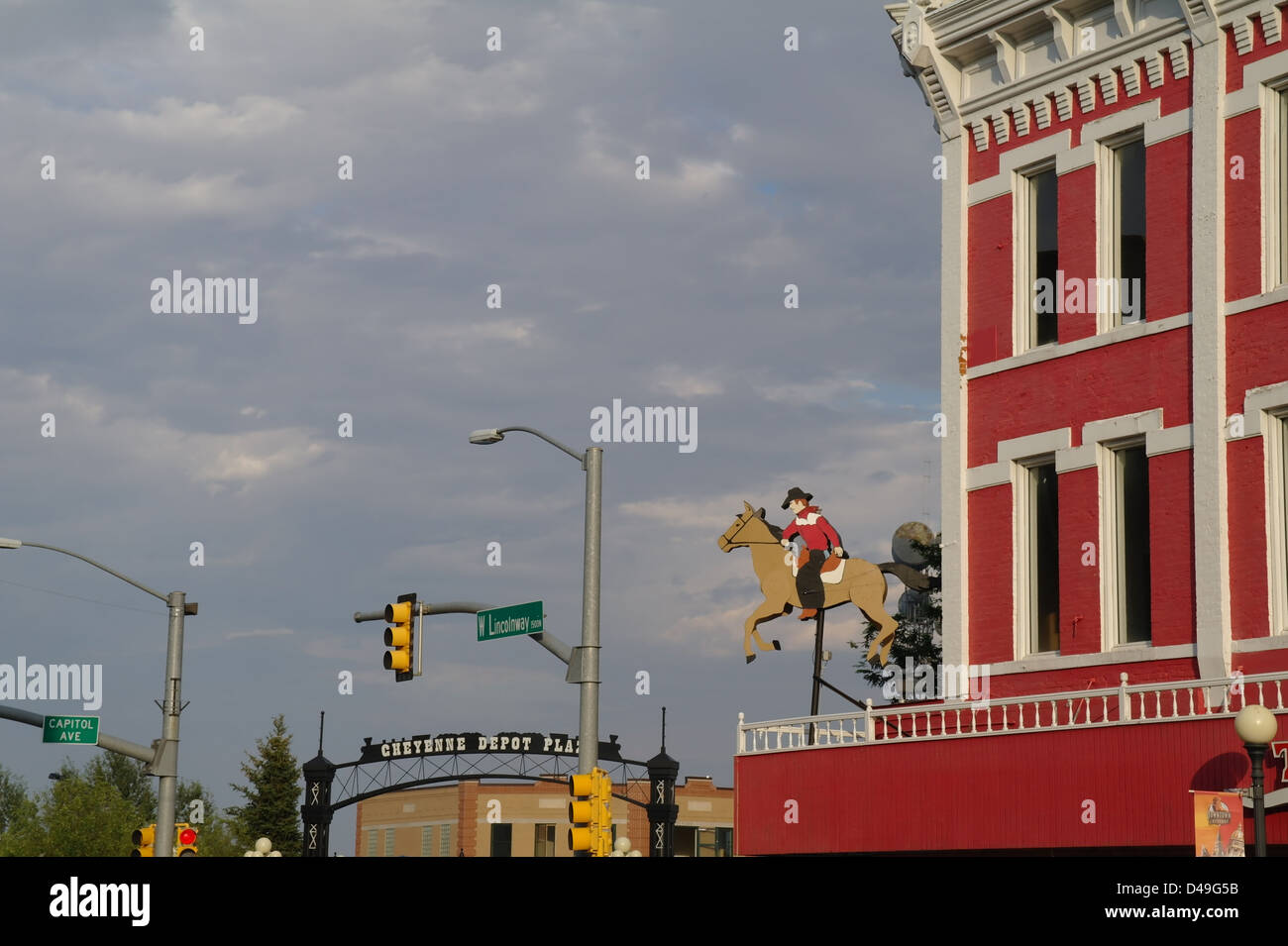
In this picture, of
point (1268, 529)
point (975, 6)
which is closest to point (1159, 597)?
point (1268, 529)

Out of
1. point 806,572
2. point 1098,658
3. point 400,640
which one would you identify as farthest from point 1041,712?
point 400,640

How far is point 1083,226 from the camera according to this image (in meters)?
26.0

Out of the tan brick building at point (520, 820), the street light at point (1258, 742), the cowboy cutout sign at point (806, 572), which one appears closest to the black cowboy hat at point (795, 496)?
the cowboy cutout sign at point (806, 572)

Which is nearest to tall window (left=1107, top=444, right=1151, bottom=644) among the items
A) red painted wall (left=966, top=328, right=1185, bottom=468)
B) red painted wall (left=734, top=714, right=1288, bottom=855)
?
red painted wall (left=966, top=328, right=1185, bottom=468)

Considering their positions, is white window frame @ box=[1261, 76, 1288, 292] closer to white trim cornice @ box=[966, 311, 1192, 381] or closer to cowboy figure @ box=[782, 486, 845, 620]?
white trim cornice @ box=[966, 311, 1192, 381]

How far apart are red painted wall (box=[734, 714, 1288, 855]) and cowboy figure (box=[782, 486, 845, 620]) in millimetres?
3273

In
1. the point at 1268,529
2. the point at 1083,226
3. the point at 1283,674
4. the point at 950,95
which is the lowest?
the point at 1283,674

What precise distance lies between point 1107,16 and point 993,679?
11.1 m

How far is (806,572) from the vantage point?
29.1 metres

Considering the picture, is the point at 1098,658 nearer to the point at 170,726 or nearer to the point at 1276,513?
the point at 1276,513

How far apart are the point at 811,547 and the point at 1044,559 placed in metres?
4.60

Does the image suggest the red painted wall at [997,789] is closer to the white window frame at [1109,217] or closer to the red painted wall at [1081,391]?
the red painted wall at [1081,391]

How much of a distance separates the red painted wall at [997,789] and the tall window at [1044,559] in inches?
118
